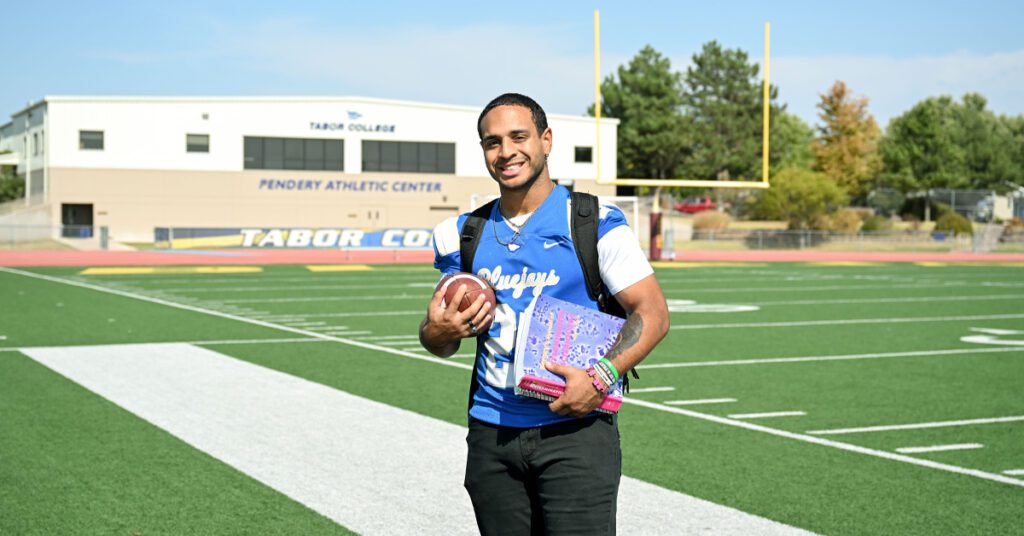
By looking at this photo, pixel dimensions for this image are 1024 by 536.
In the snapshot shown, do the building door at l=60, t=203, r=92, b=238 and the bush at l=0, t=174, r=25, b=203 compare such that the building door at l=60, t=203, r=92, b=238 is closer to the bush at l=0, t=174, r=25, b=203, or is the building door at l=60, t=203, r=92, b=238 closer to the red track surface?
the bush at l=0, t=174, r=25, b=203

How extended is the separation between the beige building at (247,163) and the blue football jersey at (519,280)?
4610cm

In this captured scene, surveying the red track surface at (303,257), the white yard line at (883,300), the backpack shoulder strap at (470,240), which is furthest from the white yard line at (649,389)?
the red track surface at (303,257)

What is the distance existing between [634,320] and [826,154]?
7634cm

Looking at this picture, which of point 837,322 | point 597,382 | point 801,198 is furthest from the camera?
point 801,198

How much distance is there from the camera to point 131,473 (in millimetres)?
6203

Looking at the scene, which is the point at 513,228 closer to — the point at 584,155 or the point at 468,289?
the point at 468,289

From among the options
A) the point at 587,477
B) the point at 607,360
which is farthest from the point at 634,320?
the point at 587,477

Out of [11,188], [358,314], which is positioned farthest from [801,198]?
[11,188]

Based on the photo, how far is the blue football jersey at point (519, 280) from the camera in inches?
120

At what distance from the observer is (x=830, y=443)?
717 centimetres

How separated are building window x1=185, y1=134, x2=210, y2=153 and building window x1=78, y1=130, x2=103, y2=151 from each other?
3.84 metres

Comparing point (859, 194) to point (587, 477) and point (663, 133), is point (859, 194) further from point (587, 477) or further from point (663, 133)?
point (587, 477)

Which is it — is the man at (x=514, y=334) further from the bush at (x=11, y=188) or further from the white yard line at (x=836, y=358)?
the bush at (x=11, y=188)

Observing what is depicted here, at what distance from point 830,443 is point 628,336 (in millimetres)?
4638
